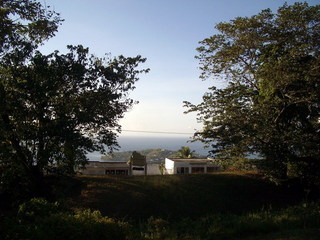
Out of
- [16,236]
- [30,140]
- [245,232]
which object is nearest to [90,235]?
[16,236]

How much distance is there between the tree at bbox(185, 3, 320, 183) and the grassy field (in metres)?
2.20

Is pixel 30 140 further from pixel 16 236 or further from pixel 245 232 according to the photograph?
pixel 245 232

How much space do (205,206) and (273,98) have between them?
23.8 ft

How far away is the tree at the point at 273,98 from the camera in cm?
1339

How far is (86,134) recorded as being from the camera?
45.1 ft

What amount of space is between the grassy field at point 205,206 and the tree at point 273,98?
7.21ft

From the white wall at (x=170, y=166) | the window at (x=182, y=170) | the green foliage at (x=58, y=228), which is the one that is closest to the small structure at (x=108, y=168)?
the white wall at (x=170, y=166)

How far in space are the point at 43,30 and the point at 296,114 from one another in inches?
599

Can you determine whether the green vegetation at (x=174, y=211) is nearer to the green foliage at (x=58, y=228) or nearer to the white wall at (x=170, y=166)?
the green foliage at (x=58, y=228)

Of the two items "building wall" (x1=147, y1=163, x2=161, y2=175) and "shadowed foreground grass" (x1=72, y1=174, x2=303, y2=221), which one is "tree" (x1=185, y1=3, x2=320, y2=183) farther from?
"building wall" (x1=147, y1=163, x2=161, y2=175)

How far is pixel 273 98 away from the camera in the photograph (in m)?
14.2

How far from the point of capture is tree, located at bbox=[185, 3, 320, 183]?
1339cm

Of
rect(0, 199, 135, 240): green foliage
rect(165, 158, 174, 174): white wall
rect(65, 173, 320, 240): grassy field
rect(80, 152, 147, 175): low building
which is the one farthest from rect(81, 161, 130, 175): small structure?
rect(0, 199, 135, 240): green foliage

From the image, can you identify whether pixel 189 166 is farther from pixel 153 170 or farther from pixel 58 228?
pixel 58 228
